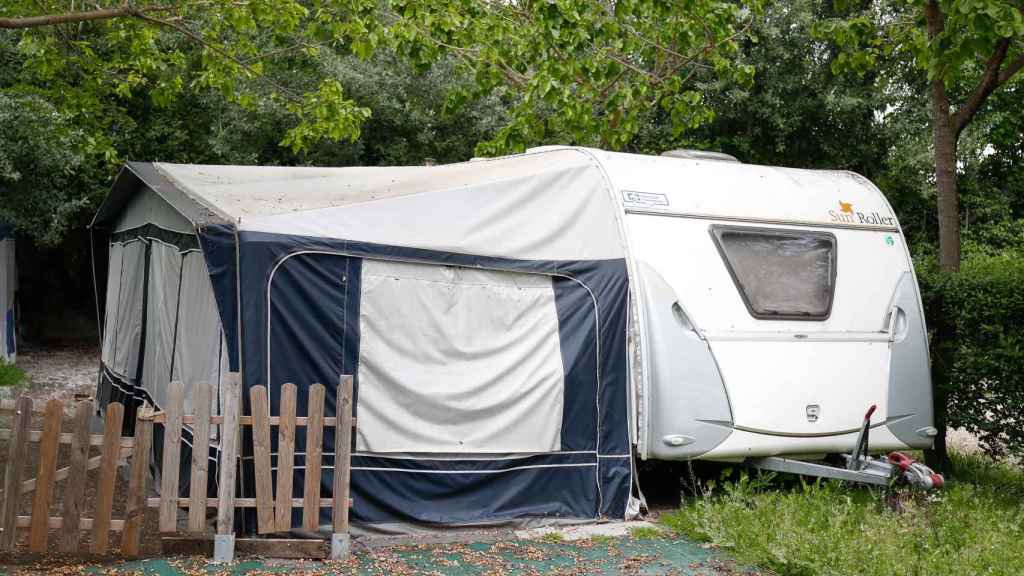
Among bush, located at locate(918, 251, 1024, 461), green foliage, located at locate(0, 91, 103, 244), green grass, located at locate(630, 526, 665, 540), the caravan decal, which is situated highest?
green foliage, located at locate(0, 91, 103, 244)

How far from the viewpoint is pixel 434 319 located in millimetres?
7207

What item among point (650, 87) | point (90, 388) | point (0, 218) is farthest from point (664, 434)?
point (0, 218)

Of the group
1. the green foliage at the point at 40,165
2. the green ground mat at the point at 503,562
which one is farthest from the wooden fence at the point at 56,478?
the green foliage at the point at 40,165

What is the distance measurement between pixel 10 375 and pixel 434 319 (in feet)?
34.3

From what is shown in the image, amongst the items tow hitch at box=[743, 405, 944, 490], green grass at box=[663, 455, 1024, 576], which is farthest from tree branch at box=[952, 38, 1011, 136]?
green grass at box=[663, 455, 1024, 576]

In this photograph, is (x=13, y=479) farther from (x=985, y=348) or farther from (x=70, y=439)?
(x=985, y=348)

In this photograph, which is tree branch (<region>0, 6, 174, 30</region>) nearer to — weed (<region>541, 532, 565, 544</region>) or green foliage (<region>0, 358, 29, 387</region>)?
weed (<region>541, 532, 565, 544</region>)

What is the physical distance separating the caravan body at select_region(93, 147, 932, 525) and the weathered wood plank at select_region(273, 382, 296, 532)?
44cm

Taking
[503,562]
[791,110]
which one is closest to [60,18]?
[503,562]

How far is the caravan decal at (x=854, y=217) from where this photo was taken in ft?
28.8

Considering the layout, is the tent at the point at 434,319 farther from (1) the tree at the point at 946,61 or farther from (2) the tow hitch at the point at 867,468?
(1) the tree at the point at 946,61

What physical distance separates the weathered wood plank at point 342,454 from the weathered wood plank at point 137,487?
1079 millimetres

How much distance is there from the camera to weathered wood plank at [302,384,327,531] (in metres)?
6.24

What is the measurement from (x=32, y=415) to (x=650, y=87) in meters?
9.17
